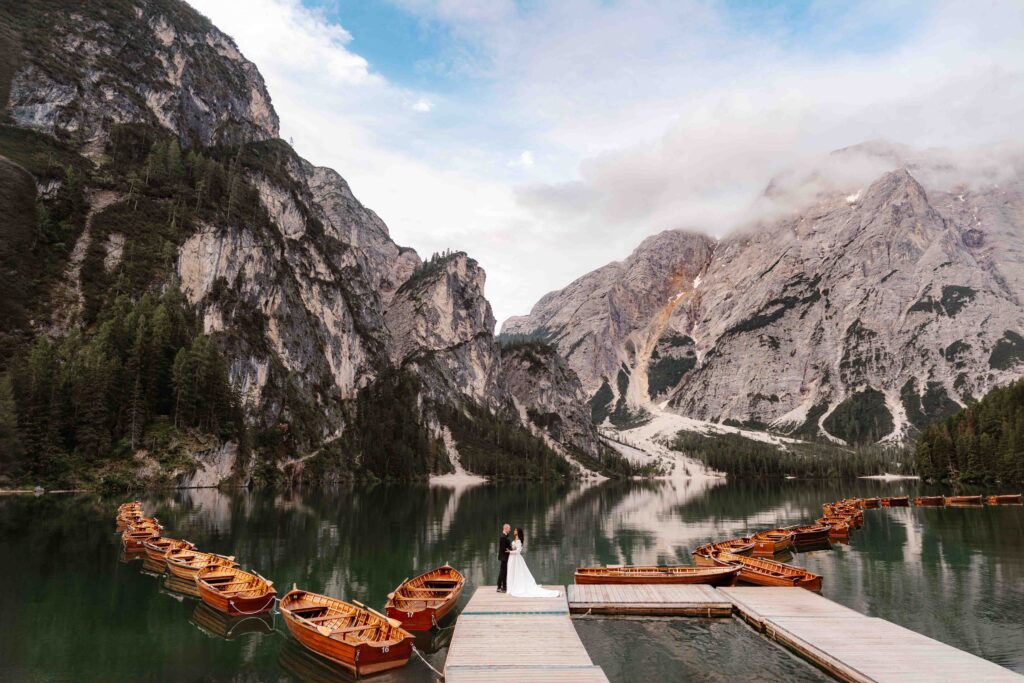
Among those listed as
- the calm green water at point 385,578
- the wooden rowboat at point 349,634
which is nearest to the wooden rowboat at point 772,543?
the calm green water at point 385,578

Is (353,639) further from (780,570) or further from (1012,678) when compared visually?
(780,570)

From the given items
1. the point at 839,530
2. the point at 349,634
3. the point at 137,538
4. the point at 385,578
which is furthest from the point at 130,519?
the point at 839,530

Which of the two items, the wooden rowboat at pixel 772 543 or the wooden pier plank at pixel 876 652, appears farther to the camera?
the wooden rowboat at pixel 772 543

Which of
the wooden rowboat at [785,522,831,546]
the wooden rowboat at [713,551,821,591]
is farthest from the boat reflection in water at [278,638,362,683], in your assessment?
the wooden rowboat at [785,522,831,546]

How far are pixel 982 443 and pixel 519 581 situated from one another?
5902 inches

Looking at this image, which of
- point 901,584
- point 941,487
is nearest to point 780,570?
point 901,584

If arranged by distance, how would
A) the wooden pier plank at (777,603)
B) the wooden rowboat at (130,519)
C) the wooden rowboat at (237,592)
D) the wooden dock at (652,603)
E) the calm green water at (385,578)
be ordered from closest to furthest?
the calm green water at (385,578), the wooden pier plank at (777,603), the wooden rowboat at (237,592), the wooden dock at (652,603), the wooden rowboat at (130,519)

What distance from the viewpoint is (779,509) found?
370 ft

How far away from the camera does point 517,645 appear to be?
23.1 meters

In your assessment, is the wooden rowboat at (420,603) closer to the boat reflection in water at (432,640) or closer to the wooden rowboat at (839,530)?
the boat reflection in water at (432,640)

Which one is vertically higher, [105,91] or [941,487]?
[105,91]

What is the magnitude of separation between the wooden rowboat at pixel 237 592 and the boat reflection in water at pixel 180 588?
50.0 inches

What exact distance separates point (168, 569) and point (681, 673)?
3371cm

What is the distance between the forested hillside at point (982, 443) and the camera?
129 metres
